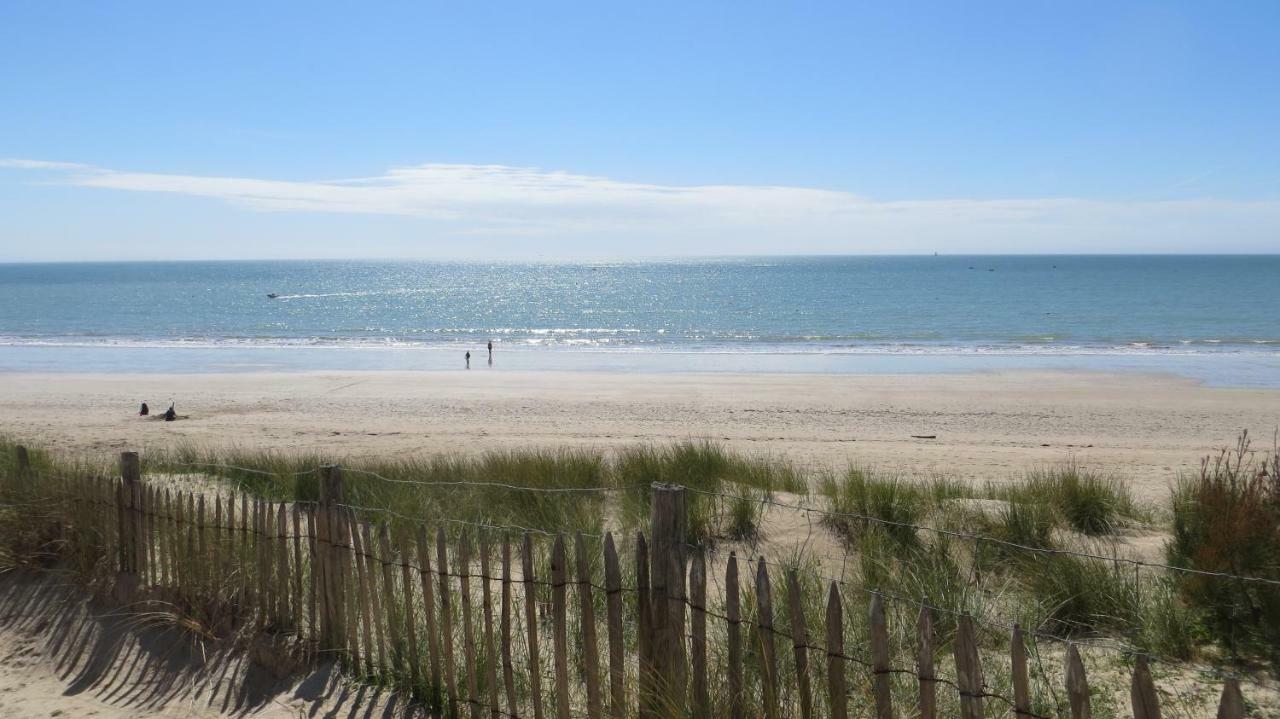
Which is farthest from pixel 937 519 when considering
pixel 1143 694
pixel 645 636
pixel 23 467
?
pixel 23 467

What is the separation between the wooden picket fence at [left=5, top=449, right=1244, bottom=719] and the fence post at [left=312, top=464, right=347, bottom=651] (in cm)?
1

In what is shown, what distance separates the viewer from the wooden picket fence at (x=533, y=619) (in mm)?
3750

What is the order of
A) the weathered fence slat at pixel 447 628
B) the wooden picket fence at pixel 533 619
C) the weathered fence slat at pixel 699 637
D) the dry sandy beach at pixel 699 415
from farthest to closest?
1. the dry sandy beach at pixel 699 415
2. the weathered fence slat at pixel 447 628
3. the weathered fence slat at pixel 699 637
4. the wooden picket fence at pixel 533 619

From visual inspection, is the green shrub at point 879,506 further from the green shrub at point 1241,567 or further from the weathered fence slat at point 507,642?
the weathered fence slat at point 507,642

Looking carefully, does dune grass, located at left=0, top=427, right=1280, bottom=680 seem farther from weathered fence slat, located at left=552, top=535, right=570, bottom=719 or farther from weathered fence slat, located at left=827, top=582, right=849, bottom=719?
weathered fence slat, located at left=552, top=535, right=570, bottom=719

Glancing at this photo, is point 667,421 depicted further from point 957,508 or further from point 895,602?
point 895,602

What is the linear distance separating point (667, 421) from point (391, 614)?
1632 cm

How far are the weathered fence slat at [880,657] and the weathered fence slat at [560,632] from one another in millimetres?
1458

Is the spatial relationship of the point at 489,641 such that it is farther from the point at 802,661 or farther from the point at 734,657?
the point at 802,661

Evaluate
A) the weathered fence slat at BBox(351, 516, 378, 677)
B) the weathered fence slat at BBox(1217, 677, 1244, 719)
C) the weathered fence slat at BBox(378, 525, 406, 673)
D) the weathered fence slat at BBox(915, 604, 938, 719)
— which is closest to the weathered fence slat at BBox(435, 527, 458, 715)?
the weathered fence slat at BBox(378, 525, 406, 673)

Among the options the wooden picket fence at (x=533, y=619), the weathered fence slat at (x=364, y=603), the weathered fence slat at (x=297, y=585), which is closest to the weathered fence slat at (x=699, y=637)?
the wooden picket fence at (x=533, y=619)

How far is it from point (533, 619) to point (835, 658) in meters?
1.50

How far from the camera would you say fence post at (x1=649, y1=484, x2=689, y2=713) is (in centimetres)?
416

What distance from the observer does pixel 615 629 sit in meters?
4.25
